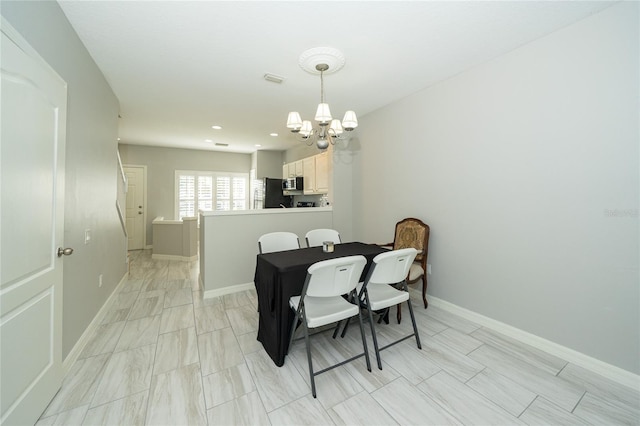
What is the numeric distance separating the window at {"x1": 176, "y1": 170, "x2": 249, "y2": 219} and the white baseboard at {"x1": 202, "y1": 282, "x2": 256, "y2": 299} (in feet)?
14.7

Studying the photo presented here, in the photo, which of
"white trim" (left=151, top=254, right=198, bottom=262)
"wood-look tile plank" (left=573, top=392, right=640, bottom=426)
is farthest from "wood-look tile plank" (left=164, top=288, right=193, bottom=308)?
"wood-look tile plank" (left=573, top=392, right=640, bottom=426)

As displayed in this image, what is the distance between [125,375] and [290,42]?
9.96 feet

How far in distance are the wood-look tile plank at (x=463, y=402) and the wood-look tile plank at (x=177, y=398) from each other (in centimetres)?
151

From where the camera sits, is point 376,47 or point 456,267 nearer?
point 376,47

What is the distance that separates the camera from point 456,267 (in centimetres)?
293

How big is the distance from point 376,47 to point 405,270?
6.78ft

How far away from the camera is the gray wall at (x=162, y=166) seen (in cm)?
661

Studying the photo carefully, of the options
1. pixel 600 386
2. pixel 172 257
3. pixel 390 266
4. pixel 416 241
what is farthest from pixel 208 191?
pixel 600 386

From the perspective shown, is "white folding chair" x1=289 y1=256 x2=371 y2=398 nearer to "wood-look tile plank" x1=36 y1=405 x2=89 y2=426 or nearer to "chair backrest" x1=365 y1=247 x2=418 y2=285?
"chair backrest" x1=365 y1=247 x2=418 y2=285

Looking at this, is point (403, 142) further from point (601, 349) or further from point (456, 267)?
point (601, 349)

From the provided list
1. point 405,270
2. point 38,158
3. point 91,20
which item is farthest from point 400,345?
point 91,20

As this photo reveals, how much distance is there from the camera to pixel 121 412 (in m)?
1.54

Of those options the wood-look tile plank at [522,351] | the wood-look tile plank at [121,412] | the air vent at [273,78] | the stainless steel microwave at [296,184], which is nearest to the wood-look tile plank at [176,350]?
the wood-look tile plank at [121,412]

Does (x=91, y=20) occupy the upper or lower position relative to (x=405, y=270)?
upper
